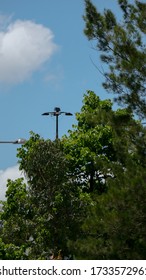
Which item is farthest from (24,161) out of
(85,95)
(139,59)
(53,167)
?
(139,59)

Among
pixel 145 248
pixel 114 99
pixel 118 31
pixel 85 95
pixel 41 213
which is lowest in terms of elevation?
pixel 145 248

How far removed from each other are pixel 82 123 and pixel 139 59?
13582 millimetres

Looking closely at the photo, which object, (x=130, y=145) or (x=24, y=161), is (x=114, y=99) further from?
(x=24, y=161)

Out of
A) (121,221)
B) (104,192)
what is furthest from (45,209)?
(121,221)

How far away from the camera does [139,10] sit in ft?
59.0

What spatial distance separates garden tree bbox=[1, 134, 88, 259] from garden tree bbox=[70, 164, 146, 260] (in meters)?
7.39

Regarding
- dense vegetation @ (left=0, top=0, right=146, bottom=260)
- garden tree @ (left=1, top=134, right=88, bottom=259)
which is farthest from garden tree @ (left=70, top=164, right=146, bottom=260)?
garden tree @ (left=1, top=134, right=88, bottom=259)

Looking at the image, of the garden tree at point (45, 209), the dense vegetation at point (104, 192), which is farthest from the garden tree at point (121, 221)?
the garden tree at point (45, 209)

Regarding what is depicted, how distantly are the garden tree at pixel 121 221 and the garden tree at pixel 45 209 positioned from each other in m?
7.39

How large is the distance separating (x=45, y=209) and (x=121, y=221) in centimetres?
873

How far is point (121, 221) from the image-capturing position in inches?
615

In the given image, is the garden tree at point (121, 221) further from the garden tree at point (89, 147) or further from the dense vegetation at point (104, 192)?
the garden tree at point (89, 147)

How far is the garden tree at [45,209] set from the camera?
23.6 metres

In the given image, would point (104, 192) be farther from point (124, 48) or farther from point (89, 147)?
point (89, 147)
